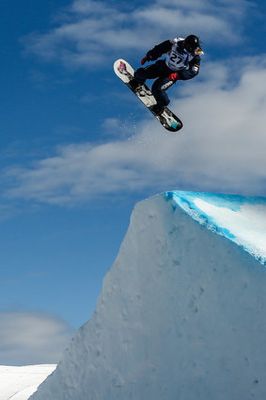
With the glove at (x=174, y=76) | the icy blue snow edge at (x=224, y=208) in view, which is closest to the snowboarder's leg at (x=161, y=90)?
the glove at (x=174, y=76)

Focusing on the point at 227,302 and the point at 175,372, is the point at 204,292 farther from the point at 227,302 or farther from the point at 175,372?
the point at 175,372

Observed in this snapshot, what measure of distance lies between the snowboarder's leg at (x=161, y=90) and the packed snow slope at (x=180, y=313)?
12.5ft

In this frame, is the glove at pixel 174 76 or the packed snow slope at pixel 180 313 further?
the glove at pixel 174 76

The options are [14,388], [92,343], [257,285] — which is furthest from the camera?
[14,388]

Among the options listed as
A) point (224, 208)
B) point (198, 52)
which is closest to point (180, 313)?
point (224, 208)

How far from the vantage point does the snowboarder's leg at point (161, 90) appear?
15.3m

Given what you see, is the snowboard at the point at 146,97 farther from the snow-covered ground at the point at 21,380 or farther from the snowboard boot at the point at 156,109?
the snow-covered ground at the point at 21,380

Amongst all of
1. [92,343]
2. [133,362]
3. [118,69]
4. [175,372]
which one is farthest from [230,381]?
[118,69]

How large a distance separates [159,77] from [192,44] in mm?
1392

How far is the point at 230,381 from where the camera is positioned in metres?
9.85

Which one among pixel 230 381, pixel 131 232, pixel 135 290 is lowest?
pixel 230 381

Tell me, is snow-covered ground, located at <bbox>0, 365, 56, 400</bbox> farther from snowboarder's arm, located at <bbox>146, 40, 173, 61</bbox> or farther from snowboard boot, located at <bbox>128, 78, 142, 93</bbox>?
snowboarder's arm, located at <bbox>146, 40, 173, 61</bbox>

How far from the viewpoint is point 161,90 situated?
1551 centimetres

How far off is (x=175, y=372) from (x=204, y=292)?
4.15ft
